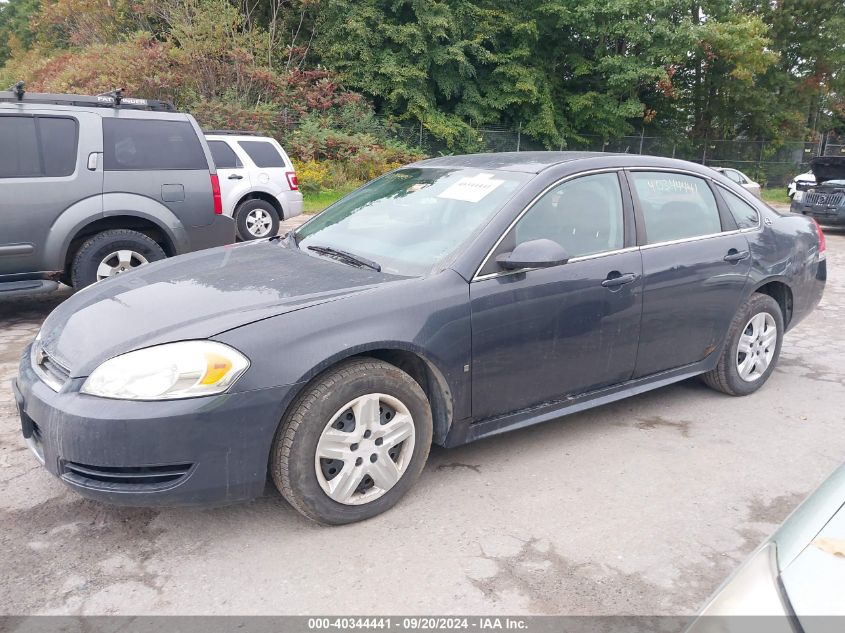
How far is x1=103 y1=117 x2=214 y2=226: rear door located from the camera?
6461mm

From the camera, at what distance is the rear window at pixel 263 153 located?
11094 millimetres

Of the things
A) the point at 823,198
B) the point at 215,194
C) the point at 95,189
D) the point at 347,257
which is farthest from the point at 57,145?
the point at 823,198

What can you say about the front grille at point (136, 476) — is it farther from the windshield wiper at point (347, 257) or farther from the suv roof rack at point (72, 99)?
the suv roof rack at point (72, 99)

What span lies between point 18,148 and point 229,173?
480 centimetres

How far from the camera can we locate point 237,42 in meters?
20.7

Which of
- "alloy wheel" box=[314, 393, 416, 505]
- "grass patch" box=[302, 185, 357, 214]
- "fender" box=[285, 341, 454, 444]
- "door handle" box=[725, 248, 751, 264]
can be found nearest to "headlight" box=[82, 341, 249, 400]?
"fender" box=[285, 341, 454, 444]

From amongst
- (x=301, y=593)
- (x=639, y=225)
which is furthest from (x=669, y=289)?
(x=301, y=593)

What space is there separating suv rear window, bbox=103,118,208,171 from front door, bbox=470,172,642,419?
14.3 ft

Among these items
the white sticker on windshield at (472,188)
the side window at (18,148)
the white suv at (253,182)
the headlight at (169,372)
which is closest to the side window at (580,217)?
the white sticker on windshield at (472,188)

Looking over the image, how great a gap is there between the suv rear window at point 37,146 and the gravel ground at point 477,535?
268cm

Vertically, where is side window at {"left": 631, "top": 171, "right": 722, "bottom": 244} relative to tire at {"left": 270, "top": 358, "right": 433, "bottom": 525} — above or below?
above

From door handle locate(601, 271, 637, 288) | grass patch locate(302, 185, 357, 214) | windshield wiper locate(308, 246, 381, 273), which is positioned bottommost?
grass patch locate(302, 185, 357, 214)

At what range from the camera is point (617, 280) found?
384 centimetres

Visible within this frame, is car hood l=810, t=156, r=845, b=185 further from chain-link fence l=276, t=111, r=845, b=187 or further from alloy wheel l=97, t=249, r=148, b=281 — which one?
alloy wheel l=97, t=249, r=148, b=281
